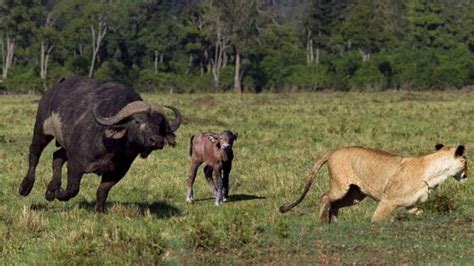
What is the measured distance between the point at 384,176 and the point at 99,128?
370 cm

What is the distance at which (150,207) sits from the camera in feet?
43.0

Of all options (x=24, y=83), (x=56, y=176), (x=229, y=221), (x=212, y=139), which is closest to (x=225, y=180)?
(x=212, y=139)

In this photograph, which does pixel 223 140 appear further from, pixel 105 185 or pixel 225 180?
pixel 105 185

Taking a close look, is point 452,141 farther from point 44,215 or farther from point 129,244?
point 129,244

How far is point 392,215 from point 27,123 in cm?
2244

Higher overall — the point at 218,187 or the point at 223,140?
the point at 223,140

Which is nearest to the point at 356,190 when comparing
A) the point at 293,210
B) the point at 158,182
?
the point at 293,210

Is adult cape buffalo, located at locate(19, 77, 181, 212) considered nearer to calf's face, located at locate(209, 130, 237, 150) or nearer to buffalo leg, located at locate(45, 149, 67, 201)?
buffalo leg, located at locate(45, 149, 67, 201)

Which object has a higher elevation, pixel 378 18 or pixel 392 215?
pixel 378 18

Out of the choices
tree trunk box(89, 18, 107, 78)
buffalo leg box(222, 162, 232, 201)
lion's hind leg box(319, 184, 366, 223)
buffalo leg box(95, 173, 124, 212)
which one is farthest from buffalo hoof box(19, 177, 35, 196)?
tree trunk box(89, 18, 107, 78)

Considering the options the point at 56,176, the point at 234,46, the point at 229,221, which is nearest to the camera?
the point at 229,221

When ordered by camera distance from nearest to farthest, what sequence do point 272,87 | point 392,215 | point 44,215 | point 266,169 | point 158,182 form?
1. point 392,215
2. point 44,215
3. point 158,182
4. point 266,169
5. point 272,87

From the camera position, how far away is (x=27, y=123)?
1220 inches

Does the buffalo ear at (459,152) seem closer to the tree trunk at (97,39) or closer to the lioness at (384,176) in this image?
the lioness at (384,176)
